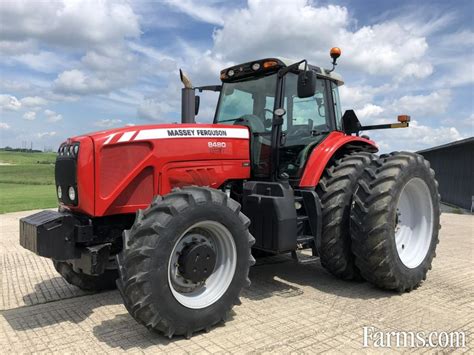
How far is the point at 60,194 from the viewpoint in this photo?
14.3ft

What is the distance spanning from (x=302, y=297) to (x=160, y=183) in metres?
2.01

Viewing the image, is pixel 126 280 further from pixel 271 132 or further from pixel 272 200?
pixel 271 132

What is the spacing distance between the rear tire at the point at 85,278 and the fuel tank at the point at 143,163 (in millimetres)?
952

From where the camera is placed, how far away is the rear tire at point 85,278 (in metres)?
4.80

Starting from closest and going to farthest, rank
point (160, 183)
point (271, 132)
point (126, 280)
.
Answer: point (126, 280) < point (160, 183) < point (271, 132)

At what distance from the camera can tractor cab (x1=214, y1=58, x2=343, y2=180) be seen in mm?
5133

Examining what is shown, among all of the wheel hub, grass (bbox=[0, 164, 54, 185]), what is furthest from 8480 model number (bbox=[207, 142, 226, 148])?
grass (bbox=[0, 164, 54, 185])

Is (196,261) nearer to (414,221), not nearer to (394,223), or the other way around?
(394,223)

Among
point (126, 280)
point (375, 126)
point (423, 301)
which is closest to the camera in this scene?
point (126, 280)

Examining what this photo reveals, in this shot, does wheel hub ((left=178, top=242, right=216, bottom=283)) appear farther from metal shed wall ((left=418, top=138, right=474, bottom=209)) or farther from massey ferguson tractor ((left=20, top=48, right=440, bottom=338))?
metal shed wall ((left=418, top=138, right=474, bottom=209))

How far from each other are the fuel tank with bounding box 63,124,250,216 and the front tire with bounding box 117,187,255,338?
1.98 ft

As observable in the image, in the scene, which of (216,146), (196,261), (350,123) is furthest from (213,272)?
(350,123)

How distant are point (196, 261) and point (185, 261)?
96mm

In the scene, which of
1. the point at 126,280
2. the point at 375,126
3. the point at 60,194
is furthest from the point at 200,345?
the point at 375,126
